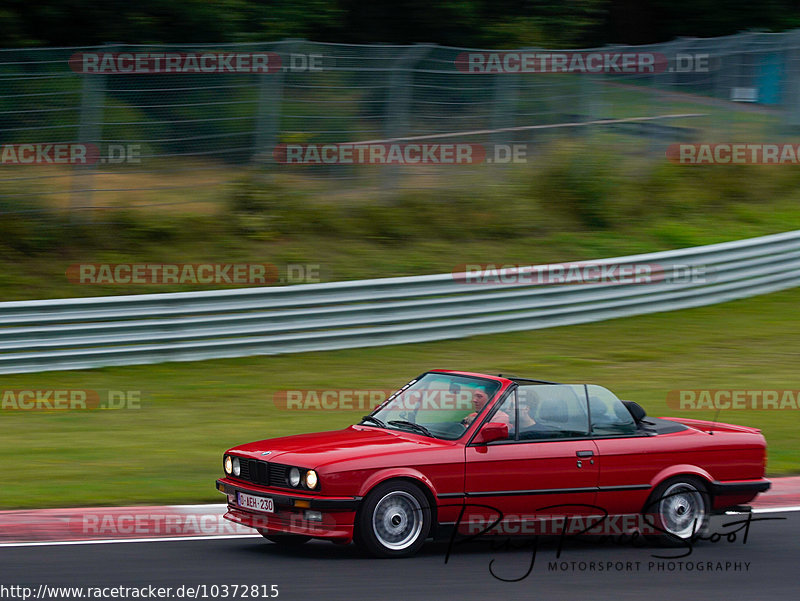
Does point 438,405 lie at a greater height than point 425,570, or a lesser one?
greater

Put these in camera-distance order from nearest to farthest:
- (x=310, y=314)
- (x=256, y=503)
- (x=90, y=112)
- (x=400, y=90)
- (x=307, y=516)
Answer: (x=307, y=516), (x=256, y=503), (x=310, y=314), (x=90, y=112), (x=400, y=90)

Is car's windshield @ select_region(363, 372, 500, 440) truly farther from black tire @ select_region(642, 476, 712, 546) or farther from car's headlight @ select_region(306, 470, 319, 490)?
black tire @ select_region(642, 476, 712, 546)

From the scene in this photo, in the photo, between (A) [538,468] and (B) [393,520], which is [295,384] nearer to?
(A) [538,468]

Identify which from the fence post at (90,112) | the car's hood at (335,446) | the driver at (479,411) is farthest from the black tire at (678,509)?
the fence post at (90,112)

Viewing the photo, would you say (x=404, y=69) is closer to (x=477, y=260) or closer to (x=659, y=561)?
(x=477, y=260)

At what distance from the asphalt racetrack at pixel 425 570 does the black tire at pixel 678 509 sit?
0.52 ft

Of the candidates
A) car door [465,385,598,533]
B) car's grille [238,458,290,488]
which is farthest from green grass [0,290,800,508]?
car door [465,385,598,533]

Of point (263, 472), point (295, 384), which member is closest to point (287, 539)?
point (263, 472)

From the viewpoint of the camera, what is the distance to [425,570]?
22.1 ft

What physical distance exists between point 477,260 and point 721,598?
430 inches

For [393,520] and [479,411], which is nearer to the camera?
[393,520]

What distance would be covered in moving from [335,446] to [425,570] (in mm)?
1020

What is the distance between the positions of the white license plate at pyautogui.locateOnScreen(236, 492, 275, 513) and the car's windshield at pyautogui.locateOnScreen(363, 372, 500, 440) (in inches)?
45.2

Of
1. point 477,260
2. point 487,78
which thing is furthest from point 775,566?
point 487,78
